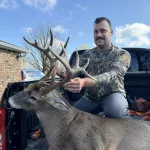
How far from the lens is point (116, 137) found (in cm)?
351

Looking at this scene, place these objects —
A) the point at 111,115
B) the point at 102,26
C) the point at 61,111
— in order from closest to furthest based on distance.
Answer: the point at 61,111, the point at 111,115, the point at 102,26

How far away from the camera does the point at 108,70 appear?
13.1 ft

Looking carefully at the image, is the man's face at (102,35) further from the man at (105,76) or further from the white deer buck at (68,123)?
the white deer buck at (68,123)

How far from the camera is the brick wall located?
59.4 feet

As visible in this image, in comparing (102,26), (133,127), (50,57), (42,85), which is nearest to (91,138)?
(133,127)

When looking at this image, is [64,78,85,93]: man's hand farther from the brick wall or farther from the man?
the brick wall

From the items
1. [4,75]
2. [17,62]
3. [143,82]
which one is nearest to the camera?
[143,82]

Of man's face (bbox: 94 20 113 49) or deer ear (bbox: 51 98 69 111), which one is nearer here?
deer ear (bbox: 51 98 69 111)

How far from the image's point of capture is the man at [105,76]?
384 cm

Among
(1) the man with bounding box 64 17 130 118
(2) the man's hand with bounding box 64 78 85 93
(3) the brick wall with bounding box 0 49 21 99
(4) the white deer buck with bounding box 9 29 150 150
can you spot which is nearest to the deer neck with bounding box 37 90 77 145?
(4) the white deer buck with bounding box 9 29 150 150

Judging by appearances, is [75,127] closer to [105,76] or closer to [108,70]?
[105,76]

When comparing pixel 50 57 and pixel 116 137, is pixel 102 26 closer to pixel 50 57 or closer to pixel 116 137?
pixel 50 57

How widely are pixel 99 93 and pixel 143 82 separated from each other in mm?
1245

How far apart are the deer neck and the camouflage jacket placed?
22.4 inches
